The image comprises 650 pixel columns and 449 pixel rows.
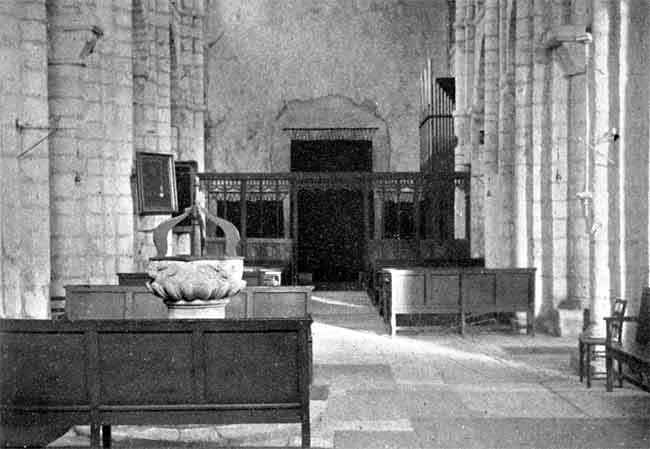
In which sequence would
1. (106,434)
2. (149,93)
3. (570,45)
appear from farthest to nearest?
1. (149,93)
2. (570,45)
3. (106,434)

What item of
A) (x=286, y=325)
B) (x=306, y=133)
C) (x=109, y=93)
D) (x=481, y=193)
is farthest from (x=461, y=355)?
(x=306, y=133)

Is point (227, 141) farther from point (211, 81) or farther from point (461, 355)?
point (461, 355)

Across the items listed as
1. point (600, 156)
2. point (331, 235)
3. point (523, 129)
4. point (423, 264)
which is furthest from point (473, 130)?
point (600, 156)

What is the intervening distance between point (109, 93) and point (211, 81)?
1245 cm

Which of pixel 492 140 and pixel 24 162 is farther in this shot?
pixel 492 140

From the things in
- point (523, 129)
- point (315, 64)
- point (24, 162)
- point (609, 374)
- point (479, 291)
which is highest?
point (315, 64)

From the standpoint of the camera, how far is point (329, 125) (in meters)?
24.6

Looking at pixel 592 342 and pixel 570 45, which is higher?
pixel 570 45

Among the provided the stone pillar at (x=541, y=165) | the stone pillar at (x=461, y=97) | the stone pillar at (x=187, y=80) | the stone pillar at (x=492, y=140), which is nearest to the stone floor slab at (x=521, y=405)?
the stone pillar at (x=541, y=165)

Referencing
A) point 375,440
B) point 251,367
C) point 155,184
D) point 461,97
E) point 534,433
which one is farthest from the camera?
point 461,97

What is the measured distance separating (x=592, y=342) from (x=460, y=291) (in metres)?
4.12

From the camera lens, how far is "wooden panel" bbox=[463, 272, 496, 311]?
40.3 feet

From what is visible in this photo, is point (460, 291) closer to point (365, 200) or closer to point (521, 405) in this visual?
point (521, 405)

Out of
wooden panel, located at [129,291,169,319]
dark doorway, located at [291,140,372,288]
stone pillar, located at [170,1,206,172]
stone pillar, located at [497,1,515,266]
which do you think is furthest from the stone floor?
dark doorway, located at [291,140,372,288]
